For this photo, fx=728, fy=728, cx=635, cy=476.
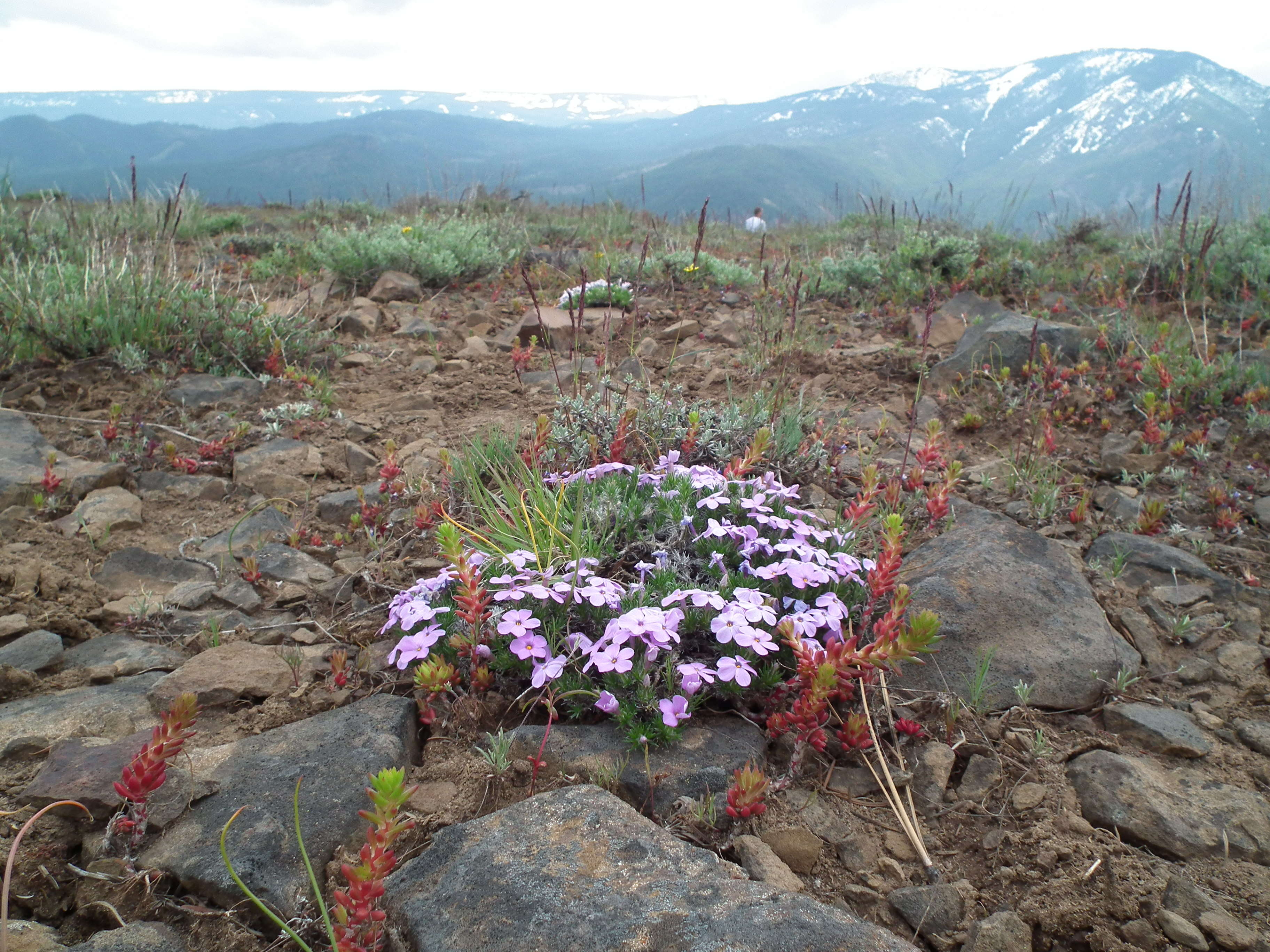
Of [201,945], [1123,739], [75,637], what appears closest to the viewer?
[201,945]

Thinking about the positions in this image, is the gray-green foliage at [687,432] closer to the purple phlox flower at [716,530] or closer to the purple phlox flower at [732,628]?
the purple phlox flower at [716,530]

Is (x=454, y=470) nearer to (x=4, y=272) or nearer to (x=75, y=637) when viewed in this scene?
(x=75, y=637)

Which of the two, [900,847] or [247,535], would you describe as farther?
[247,535]

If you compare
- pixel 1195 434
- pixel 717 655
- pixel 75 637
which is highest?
pixel 1195 434

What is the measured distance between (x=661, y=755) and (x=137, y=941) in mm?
1262

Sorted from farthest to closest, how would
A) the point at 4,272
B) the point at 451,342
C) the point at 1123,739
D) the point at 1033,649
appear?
the point at 451,342
the point at 4,272
the point at 1033,649
the point at 1123,739

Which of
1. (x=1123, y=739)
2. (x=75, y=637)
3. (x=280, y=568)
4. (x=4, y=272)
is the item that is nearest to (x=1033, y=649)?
(x=1123, y=739)

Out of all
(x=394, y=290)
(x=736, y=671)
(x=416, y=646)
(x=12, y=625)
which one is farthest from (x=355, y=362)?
(x=736, y=671)

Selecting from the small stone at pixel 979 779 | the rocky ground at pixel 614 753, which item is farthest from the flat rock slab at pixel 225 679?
the small stone at pixel 979 779

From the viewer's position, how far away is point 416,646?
2.26 m

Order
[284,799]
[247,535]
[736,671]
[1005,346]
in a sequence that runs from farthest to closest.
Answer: [1005,346], [247,535], [736,671], [284,799]

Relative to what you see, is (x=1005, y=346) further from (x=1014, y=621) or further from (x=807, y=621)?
(x=807, y=621)

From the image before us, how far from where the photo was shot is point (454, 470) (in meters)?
3.65

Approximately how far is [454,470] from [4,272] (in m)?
4.30
